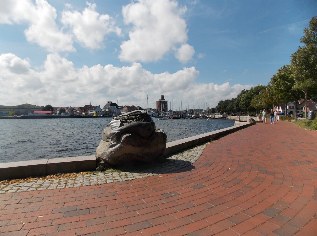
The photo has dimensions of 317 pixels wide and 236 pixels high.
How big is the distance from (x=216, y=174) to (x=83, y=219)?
3.67 metres

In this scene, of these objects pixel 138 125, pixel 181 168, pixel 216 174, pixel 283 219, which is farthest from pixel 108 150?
pixel 283 219

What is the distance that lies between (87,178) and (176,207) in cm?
266

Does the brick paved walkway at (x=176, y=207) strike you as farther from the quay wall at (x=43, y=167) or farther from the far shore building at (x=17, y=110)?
the far shore building at (x=17, y=110)

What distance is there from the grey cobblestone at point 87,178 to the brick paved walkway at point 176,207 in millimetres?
318

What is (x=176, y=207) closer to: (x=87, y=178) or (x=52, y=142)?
(x=87, y=178)

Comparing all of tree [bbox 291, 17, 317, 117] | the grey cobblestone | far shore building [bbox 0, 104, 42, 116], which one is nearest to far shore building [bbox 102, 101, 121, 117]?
far shore building [bbox 0, 104, 42, 116]

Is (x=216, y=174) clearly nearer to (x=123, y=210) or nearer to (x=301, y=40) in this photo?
(x=123, y=210)

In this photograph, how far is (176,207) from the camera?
4488 mm

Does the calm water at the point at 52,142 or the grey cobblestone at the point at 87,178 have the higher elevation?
the grey cobblestone at the point at 87,178

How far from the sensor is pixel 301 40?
24.2 meters

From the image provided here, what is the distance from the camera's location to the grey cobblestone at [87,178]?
18.4ft

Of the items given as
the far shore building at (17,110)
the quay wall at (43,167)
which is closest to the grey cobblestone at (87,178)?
the quay wall at (43,167)

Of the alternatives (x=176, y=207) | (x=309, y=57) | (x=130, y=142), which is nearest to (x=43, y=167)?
(x=130, y=142)

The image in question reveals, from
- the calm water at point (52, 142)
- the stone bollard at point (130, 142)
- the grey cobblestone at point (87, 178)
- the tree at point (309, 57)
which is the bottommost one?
the calm water at point (52, 142)
